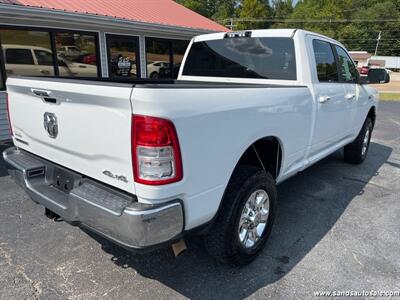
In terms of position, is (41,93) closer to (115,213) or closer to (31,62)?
(115,213)

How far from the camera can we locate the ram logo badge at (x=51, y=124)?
8.16 ft

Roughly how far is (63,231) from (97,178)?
152cm

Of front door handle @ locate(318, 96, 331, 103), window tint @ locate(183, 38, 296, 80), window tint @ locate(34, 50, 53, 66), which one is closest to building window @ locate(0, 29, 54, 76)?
window tint @ locate(34, 50, 53, 66)

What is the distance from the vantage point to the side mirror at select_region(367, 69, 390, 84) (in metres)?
→ 5.06

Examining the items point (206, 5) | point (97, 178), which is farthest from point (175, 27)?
point (206, 5)

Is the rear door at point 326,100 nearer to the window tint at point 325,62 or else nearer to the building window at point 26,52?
the window tint at point 325,62

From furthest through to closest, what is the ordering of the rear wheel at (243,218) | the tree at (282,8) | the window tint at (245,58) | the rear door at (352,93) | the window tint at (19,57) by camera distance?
the tree at (282,8) < the window tint at (19,57) < the rear door at (352,93) < the window tint at (245,58) < the rear wheel at (243,218)

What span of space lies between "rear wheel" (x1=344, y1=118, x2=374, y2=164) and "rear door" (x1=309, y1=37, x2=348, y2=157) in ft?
4.16

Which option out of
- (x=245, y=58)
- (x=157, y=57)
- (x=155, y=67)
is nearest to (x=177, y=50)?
(x=157, y=57)

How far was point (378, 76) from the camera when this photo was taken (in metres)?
5.09

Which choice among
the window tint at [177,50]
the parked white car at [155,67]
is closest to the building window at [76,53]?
the parked white car at [155,67]

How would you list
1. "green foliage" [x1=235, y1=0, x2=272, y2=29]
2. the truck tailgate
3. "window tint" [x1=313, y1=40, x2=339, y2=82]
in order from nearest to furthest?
the truck tailgate
"window tint" [x1=313, y1=40, x2=339, y2=82]
"green foliage" [x1=235, y1=0, x2=272, y2=29]

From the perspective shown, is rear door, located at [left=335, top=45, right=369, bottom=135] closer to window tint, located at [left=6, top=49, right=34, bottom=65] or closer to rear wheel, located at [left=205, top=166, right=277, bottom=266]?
rear wheel, located at [left=205, top=166, right=277, bottom=266]

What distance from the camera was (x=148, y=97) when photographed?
1.83 metres
